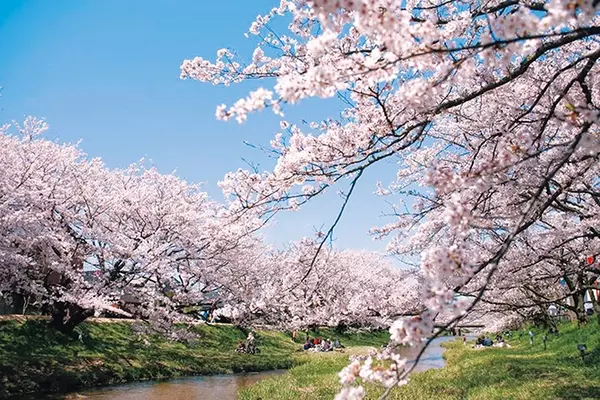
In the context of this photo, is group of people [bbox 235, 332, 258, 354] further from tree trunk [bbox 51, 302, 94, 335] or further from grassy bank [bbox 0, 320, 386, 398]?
tree trunk [bbox 51, 302, 94, 335]

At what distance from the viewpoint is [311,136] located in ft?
18.8

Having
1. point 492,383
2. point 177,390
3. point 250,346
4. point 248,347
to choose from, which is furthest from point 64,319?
point 492,383

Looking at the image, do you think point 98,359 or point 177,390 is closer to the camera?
point 177,390

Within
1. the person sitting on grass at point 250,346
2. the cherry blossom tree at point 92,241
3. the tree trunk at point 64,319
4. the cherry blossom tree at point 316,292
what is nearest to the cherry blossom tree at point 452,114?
the cherry blossom tree at point 316,292

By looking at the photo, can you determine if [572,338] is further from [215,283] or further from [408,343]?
[408,343]

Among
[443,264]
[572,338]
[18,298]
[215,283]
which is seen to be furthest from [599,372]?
[18,298]

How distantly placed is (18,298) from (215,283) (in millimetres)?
10259

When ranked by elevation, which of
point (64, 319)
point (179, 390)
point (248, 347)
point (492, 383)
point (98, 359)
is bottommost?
point (492, 383)

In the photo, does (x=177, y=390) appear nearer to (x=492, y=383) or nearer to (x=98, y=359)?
(x=98, y=359)

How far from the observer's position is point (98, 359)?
16.8 meters

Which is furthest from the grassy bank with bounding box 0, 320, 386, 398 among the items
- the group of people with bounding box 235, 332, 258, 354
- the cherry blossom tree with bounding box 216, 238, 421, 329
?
the cherry blossom tree with bounding box 216, 238, 421, 329

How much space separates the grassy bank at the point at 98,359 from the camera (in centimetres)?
1347

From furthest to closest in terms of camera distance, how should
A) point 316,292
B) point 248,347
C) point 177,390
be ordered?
point 316,292, point 248,347, point 177,390

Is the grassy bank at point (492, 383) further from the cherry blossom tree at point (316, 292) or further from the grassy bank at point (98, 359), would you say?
the grassy bank at point (98, 359)
